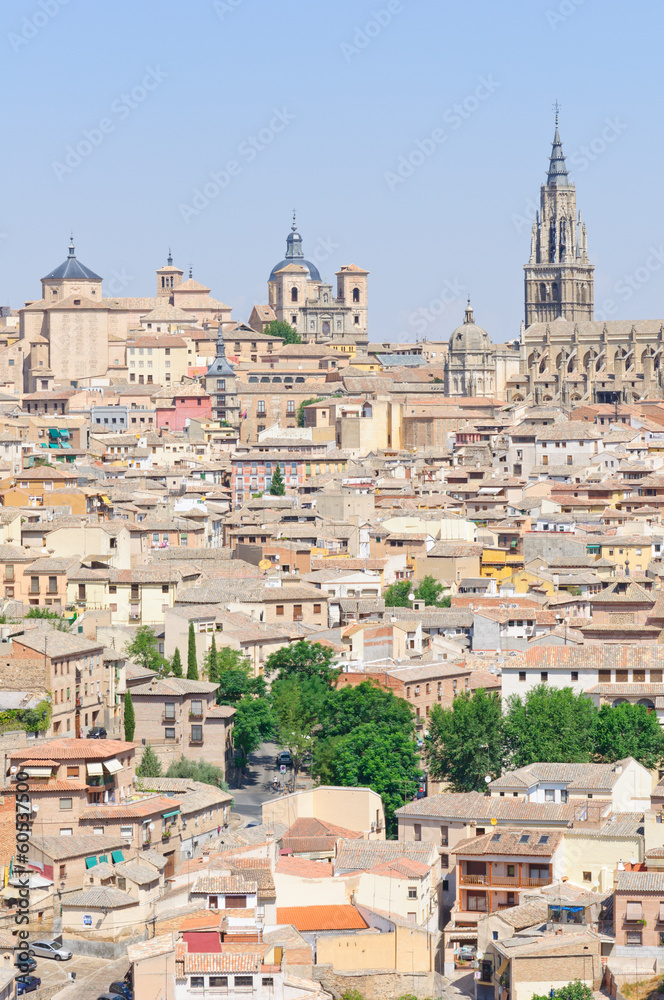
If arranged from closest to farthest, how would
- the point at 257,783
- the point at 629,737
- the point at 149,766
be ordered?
1. the point at 629,737
2. the point at 149,766
3. the point at 257,783

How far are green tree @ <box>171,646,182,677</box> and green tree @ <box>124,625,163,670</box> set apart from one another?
38cm

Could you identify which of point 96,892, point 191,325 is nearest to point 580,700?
point 96,892

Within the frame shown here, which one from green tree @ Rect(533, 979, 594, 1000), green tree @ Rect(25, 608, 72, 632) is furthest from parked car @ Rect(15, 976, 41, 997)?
green tree @ Rect(25, 608, 72, 632)

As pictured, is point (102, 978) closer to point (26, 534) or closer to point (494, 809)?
point (494, 809)

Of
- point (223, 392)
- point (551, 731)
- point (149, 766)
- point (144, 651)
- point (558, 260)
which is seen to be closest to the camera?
point (551, 731)

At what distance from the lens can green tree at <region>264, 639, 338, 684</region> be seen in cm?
4825

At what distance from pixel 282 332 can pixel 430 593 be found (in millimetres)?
74767

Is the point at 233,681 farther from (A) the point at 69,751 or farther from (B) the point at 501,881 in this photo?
(B) the point at 501,881

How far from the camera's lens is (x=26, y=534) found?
60.2 meters

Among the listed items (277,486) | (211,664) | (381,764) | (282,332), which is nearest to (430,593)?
(211,664)

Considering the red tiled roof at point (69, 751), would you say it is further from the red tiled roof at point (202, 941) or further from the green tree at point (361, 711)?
the red tiled roof at point (202, 941)

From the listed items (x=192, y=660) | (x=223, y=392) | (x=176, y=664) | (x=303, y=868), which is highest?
(x=223, y=392)

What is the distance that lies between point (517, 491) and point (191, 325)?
49210 mm

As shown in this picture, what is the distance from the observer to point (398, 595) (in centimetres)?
Result: 5994
